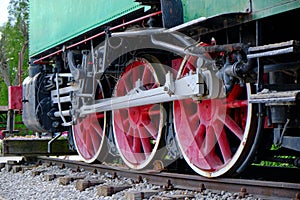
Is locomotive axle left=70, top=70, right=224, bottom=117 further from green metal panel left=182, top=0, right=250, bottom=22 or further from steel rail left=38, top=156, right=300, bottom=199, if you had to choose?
steel rail left=38, top=156, right=300, bottom=199

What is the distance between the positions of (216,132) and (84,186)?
1.63 m

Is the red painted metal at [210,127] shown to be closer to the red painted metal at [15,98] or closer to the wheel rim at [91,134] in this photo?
the wheel rim at [91,134]

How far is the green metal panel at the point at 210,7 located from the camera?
4.05m

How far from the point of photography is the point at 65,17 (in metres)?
7.48

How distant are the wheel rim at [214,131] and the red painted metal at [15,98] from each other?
4996 mm

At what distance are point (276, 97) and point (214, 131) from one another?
1560mm

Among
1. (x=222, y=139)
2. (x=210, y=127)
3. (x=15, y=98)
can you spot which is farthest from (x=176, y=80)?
(x=15, y=98)

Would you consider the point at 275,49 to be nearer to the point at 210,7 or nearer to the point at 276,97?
the point at 276,97

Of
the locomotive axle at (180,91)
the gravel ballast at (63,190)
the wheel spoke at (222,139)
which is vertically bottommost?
the gravel ballast at (63,190)

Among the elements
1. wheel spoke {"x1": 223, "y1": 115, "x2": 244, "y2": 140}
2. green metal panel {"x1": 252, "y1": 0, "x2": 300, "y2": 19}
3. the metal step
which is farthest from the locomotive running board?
wheel spoke {"x1": 223, "y1": 115, "x2": 244, "y2": 140}

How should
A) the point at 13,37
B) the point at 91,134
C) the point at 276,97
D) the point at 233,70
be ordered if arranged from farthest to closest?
the point at 13,37 < the point at 91,134 < the point at 233,70 < the point at 276,97

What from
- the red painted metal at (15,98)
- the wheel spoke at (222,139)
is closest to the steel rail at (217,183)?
the wheel spoke at (222,139)

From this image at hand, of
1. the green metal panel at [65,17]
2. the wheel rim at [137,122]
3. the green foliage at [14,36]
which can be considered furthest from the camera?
the green foliage at [14,36]

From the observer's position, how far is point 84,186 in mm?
5922
